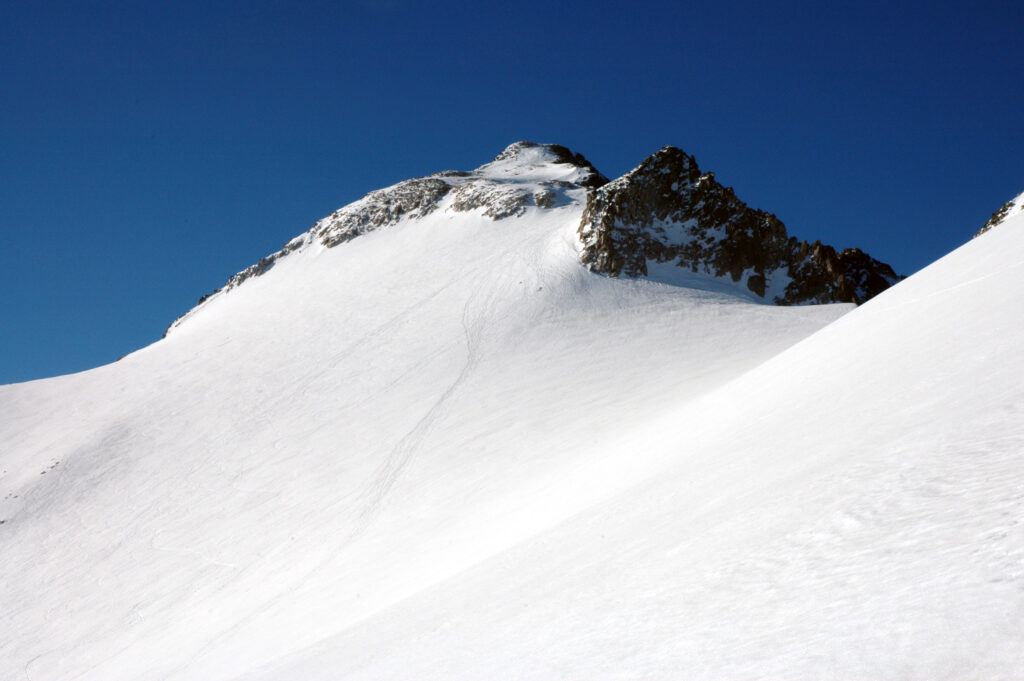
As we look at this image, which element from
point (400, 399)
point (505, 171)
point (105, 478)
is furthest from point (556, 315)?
point (505, 171)

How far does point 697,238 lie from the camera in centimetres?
3897

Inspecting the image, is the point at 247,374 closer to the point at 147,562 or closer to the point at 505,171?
the point at 147,562

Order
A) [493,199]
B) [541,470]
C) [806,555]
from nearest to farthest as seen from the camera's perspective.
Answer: [806,555] < [541,470] < [493,199]

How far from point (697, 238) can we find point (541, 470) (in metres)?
24.9

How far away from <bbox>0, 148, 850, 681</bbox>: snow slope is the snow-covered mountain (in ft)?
0.44

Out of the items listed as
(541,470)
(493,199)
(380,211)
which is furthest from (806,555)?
(380,211)

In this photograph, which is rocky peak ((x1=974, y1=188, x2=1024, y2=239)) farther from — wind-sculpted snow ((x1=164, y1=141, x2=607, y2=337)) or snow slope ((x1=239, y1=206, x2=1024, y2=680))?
snow slope ((x1=239, y1=206, x2=1024, y2=680))

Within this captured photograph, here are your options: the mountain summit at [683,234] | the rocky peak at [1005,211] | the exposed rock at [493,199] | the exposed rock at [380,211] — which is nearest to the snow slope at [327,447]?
the mountain summit at [683,234]

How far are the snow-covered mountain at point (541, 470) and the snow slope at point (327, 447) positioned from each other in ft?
0.44

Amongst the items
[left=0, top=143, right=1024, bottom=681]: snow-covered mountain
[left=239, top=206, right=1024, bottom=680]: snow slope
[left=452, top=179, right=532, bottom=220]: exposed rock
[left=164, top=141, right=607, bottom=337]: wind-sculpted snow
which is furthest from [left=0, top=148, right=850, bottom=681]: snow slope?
[left=164, top=141, right=607, bottom=337]: wind-sculpted snow

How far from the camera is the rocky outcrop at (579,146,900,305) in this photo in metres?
36.7

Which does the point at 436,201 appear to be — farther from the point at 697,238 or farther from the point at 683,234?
the point at 697,238

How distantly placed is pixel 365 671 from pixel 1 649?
15370 millimetres

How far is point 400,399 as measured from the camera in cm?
2602
